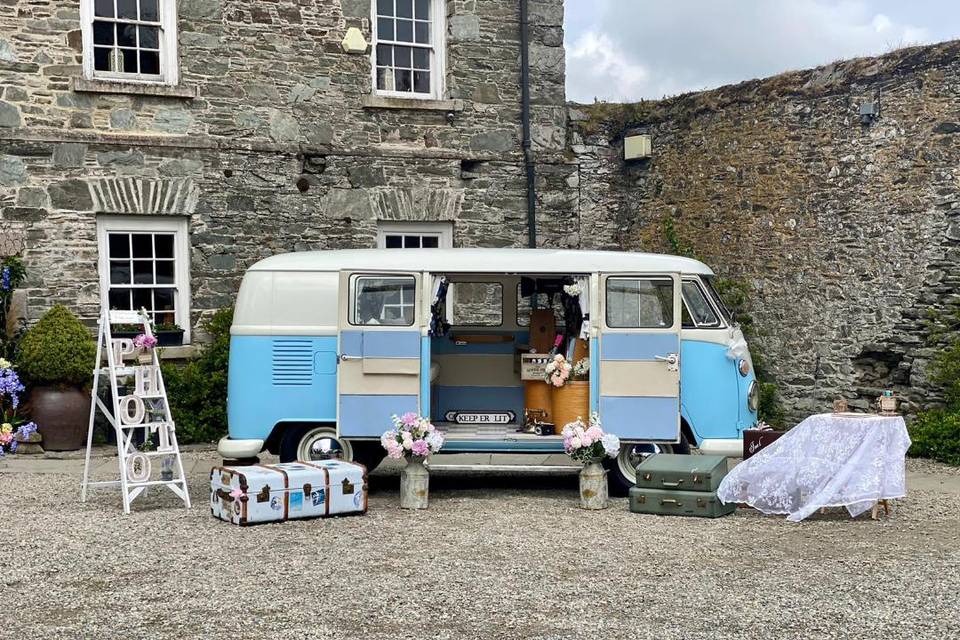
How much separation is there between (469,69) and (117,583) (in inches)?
371

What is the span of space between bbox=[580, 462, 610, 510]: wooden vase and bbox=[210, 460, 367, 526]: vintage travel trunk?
1.73m

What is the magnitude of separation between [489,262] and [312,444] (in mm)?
2146

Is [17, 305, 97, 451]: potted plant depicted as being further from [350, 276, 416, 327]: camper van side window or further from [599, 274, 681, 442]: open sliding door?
[599, 274, 681, 442]: open sliding door

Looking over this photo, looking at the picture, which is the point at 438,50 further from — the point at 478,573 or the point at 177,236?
the point at 478,573

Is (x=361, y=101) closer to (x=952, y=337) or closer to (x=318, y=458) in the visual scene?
(x=318, y=458)

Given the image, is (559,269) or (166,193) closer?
(559,269)

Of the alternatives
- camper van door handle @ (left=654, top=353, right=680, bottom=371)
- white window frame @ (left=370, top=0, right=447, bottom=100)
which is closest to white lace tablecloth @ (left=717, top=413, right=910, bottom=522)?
camper van door handle @ (left=654, top=353, right=680, bottom=371)

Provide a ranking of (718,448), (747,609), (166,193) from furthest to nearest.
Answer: (166,193) → (718,448) → (747,609)

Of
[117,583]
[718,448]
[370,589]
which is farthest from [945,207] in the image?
[117,583]

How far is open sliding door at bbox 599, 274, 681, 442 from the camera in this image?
9.96 meters

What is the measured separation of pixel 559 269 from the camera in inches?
402

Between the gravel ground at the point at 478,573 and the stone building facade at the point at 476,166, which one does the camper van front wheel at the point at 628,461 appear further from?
the stone building facade at the point at 476,166

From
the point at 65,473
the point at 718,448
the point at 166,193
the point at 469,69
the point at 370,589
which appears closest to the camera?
the point at 370,589

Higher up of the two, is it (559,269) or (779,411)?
(559,269)
